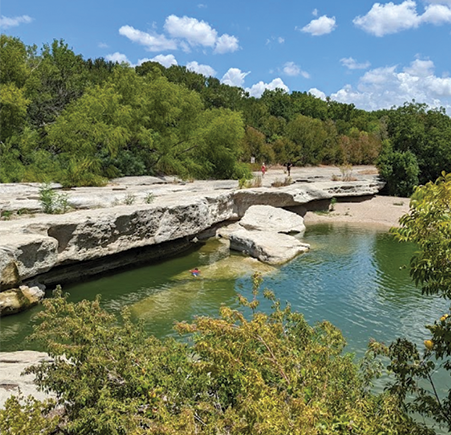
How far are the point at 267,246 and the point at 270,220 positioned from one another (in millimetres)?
3899

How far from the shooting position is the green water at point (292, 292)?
935cm

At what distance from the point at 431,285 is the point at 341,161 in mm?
46953

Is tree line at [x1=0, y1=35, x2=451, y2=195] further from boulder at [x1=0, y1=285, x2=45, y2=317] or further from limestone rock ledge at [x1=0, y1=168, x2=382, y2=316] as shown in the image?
boulder at [x1=0, y1=285, x2=45, y2=317]

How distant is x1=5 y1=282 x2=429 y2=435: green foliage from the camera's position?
10.7 ft

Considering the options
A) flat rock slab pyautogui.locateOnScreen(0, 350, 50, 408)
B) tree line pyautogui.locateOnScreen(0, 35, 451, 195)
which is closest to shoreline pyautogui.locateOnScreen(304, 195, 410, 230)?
tree line pyautogui.locateOnScreen(0, 35, 451, 195)

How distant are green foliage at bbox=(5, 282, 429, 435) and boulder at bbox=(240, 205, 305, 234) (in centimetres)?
1339

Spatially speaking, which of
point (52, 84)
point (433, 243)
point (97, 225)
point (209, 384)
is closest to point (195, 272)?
point (97, 225)

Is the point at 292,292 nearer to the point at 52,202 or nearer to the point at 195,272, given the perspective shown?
the point at 195,272

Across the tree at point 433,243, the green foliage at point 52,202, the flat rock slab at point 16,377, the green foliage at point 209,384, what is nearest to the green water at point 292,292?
the flat rock slab at point 16,377

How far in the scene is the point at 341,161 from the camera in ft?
159

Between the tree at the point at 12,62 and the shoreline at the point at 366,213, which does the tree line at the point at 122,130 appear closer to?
the tree at the point at 12,62

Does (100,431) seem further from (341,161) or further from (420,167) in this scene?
(341,161)

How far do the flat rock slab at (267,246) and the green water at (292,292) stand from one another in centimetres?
39

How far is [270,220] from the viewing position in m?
18.7
